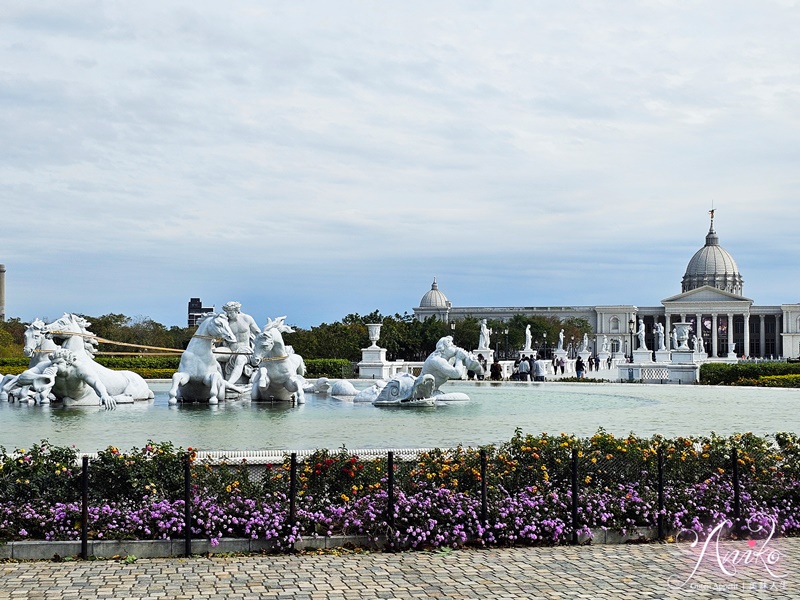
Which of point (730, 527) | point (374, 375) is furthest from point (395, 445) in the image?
point (374, 375)

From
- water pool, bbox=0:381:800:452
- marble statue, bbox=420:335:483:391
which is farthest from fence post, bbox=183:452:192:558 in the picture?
marble statue, bbox=420:335:483:391

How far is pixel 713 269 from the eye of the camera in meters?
176

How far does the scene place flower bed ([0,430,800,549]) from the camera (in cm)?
907

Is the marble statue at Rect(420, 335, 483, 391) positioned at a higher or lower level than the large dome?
lower

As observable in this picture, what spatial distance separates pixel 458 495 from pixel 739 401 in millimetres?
16961

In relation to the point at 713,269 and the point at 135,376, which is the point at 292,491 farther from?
the point at 713,269

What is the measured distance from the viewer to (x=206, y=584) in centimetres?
783

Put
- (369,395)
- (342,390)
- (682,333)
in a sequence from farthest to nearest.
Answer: (682,333) → (342,390) → (369,395)

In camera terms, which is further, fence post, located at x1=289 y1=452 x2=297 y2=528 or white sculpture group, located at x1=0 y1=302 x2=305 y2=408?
white sculpture group, located at x1=0 y1=302 x2=305 y2=408

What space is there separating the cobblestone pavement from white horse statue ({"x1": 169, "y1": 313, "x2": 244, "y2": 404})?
11402 millimetres

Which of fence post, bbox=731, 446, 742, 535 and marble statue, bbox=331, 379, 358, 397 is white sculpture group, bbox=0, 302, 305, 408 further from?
fence post, bbox=731, 446, 742, 535

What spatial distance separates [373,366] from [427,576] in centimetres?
3233

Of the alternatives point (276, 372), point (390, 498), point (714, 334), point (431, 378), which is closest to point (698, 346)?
point (431, 378)

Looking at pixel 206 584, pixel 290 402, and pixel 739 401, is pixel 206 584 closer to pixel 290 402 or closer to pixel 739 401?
pixel 290 402
